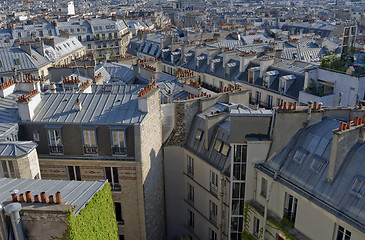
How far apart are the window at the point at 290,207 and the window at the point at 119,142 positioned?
9.34 metres

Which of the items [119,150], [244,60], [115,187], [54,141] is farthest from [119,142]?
[244,60]

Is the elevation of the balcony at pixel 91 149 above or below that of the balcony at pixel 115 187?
above

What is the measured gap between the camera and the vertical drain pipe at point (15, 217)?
12377 mm

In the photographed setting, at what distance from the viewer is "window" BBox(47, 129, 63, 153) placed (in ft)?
69.6

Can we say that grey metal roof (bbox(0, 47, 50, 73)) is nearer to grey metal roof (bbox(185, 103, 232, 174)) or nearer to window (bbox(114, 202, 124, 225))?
window (bbox(114, 202, 124, 225))

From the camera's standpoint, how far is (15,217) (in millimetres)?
12508

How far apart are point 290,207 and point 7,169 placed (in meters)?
14.0

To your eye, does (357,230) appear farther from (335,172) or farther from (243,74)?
(243,74)

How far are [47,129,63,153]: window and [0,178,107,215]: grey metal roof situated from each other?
5420 mm

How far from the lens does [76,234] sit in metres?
13.0

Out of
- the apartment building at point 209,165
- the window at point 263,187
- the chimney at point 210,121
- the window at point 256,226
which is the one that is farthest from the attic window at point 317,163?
the chimney at point 210,121

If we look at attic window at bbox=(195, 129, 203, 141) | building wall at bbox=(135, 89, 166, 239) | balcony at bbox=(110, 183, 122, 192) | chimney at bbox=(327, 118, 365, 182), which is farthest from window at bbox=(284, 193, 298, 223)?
balcony at bbox=(110, 183, 122, 192)

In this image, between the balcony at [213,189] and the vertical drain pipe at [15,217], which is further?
the balcony at [213,189]

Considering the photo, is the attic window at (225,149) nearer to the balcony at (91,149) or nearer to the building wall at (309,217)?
the building wall at (309,217)
